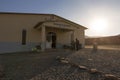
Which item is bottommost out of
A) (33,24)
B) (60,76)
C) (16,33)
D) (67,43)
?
(60,76)

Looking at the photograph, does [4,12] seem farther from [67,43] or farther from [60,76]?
[60,76]

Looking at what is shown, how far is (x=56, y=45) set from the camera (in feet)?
73.8

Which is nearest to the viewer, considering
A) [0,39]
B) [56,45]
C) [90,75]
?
[90,75]

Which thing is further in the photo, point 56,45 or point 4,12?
point 56,45

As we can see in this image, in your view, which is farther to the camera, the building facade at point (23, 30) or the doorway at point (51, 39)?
the doorway at point (51, 39)

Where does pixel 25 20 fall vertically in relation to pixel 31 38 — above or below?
above

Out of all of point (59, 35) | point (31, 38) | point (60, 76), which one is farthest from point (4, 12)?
point (60, 76)

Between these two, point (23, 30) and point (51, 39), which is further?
point (51, 39)

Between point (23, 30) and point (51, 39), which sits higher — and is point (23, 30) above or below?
above

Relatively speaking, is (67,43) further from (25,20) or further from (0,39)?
(0,39)

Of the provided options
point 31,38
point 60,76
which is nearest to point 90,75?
point 60,76

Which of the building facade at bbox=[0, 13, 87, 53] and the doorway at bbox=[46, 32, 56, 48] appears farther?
the doorway at bbox=[46, 32, 56, 48]

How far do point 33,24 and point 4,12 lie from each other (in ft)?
A: 13.9

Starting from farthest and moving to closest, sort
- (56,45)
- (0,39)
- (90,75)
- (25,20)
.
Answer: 1. (56,45)
2. (25,20)
3. (0,39)
4. (90,75)
